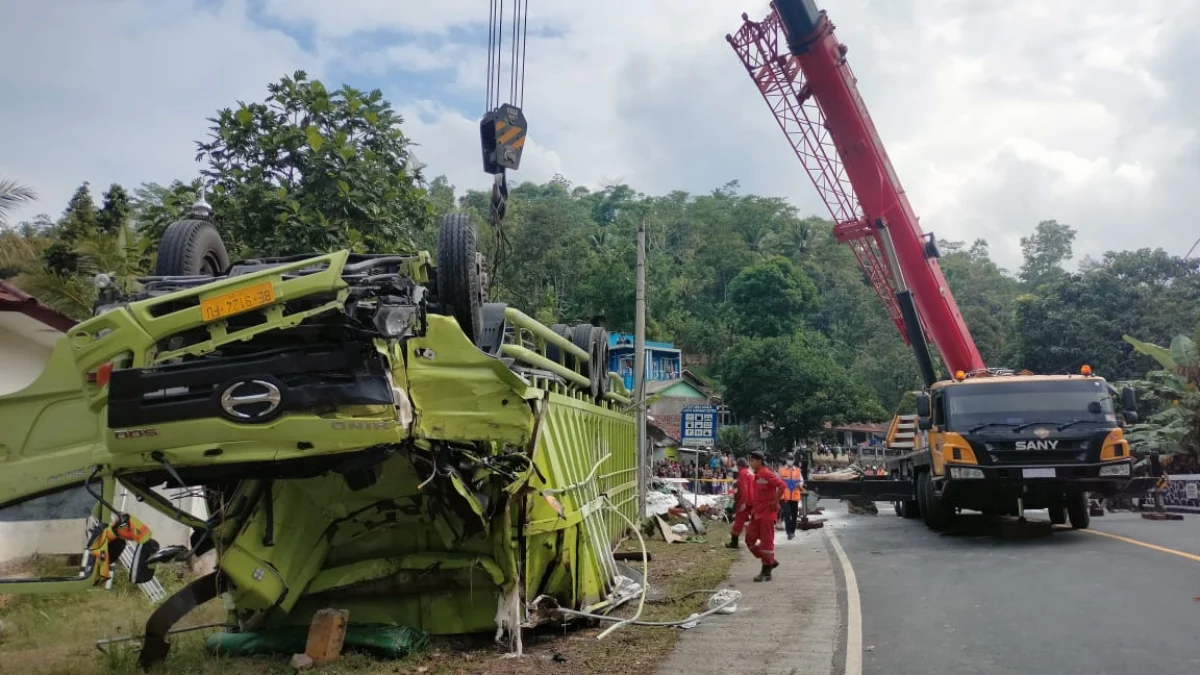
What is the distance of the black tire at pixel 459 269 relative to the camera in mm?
6199

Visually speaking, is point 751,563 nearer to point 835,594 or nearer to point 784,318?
point 835,594

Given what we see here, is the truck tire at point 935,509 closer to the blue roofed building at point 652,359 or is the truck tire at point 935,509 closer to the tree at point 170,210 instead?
the tree at point 170,210

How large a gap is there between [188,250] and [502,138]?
15.3ft

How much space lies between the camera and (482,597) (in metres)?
7.30

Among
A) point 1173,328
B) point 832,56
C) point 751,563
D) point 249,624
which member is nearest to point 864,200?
point 832,56

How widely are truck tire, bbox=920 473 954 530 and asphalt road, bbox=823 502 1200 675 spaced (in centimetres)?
77

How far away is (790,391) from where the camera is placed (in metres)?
41.3

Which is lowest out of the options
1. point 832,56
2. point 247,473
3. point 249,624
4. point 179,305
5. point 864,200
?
point 249,624

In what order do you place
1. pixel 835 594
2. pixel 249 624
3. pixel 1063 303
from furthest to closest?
1. pixel 1063 303
2. pixel 835 594
3. pixel 249 624

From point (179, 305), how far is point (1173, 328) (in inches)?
1634

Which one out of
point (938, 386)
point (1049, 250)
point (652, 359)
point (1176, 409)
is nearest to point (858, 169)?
point (938, 386)

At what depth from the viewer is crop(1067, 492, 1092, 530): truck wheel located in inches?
529

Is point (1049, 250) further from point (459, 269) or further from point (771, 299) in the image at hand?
point (459, 269)

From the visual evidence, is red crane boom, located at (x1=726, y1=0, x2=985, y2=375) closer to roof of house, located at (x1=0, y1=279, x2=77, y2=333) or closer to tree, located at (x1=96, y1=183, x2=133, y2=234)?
roof of house, located at (x1=0, y1=279, x2=77, y2=333)
